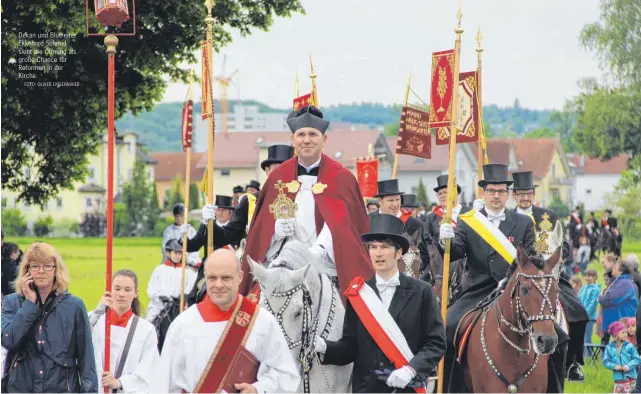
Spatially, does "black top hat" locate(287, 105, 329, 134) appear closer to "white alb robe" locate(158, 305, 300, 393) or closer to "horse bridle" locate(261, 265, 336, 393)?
"horse bridle" locate(261, 265, 336, 393)

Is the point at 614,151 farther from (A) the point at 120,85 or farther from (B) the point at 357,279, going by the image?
(B) the point at 357,279

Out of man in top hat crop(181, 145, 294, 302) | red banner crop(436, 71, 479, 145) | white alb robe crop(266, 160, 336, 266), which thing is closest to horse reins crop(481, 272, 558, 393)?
white alb robe crop(266, 160, 336, 266)

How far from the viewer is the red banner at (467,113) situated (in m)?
15.2

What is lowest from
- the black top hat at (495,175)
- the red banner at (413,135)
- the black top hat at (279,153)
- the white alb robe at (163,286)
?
the white alb robe at (163,286)

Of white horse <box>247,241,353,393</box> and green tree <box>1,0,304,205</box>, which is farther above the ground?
green tree <box>1,0,304,205</box>

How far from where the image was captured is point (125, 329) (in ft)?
31.8

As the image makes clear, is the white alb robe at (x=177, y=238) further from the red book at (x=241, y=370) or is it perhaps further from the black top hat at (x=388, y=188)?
the red book at (x=241, y=370)

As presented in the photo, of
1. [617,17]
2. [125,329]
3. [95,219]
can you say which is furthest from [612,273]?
[95,219]

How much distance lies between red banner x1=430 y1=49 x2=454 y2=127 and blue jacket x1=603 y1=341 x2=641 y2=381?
3.37 meters

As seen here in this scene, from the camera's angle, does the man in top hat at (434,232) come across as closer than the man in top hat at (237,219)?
No

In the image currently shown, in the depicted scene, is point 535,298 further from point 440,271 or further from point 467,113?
point 440,271

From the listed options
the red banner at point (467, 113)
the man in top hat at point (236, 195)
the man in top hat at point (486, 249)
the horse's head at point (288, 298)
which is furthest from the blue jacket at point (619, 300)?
the horse's head at point (288, 298)

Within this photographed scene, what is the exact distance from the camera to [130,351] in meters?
9.53

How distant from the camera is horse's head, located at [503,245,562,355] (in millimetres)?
9703
